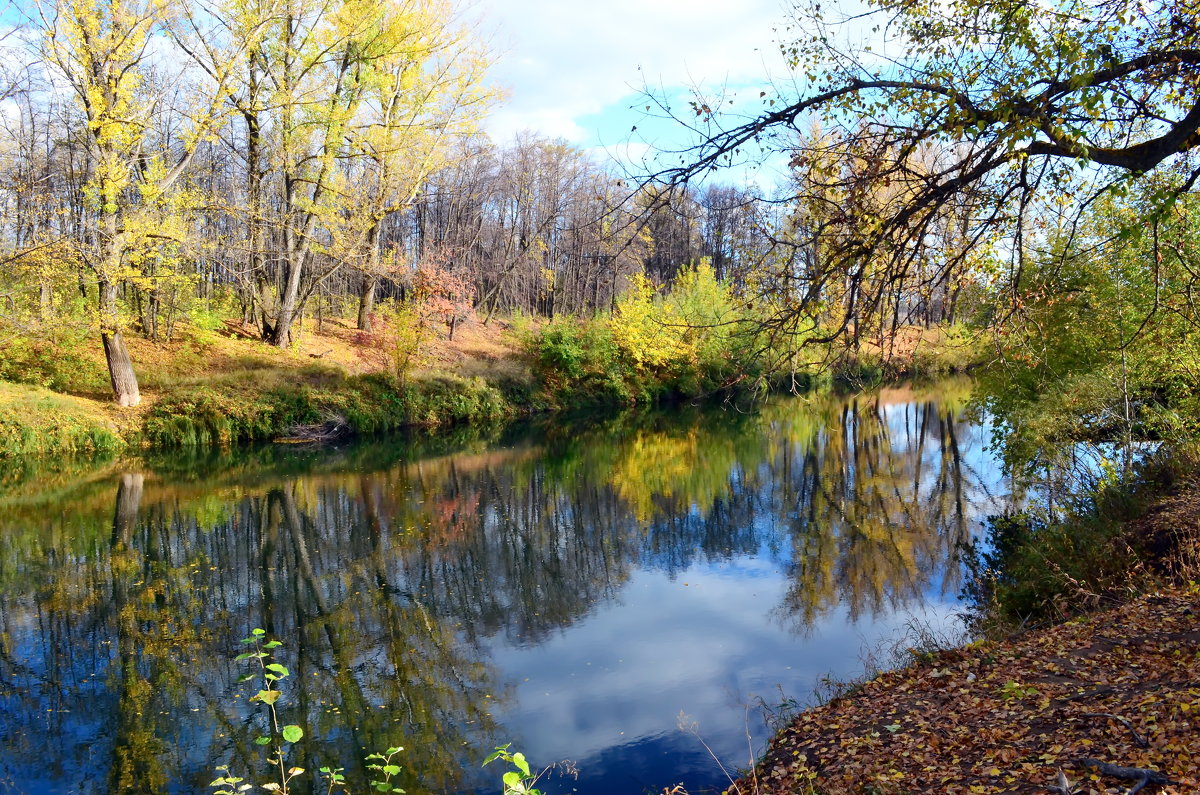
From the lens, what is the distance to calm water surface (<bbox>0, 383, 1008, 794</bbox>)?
691 centimetres

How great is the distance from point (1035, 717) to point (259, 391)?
23421mm

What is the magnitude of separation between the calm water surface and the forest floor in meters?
1.07

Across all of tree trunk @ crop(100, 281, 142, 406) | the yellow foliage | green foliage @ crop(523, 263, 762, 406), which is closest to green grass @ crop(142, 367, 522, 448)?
tree trunk @ crop(100, 281, 142, 406)

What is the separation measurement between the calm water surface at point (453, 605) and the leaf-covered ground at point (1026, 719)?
1.16 meters

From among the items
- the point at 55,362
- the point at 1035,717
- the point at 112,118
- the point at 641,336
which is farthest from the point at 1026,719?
the point at 641,336

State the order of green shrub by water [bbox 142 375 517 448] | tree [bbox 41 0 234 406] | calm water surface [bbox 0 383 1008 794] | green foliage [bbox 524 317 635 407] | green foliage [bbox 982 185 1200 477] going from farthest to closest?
1. green foliage [bbox 524 317 635 407]
2. green shrub by water [bbox 142 375 517 448]
3. tree [bbox 41 0 234 406]
4. green foliage [bbox 982 185 1200 477]
5. calm water surface [bbox 0 383 1008 794]

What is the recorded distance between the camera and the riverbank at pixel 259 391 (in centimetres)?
2052

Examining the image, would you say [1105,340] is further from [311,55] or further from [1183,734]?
[311,55]

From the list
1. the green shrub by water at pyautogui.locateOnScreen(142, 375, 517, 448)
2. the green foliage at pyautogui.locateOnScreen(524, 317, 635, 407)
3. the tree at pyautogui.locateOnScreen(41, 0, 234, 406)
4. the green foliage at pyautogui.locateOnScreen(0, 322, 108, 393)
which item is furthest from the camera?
the green foliage at pyautogui.locateOnScreen(524, 317, 635, 407)

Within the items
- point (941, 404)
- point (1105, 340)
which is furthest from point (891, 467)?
point (941, 404)

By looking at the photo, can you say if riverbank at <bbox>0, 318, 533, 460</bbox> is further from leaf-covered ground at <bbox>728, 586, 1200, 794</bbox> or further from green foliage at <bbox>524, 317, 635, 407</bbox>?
leaf-covered ground at <bbox>728, 586, 1200, 794</bbox>

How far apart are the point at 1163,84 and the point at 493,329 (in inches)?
1348

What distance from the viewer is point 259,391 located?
79.2 feet

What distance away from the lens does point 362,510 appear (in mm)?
15414
